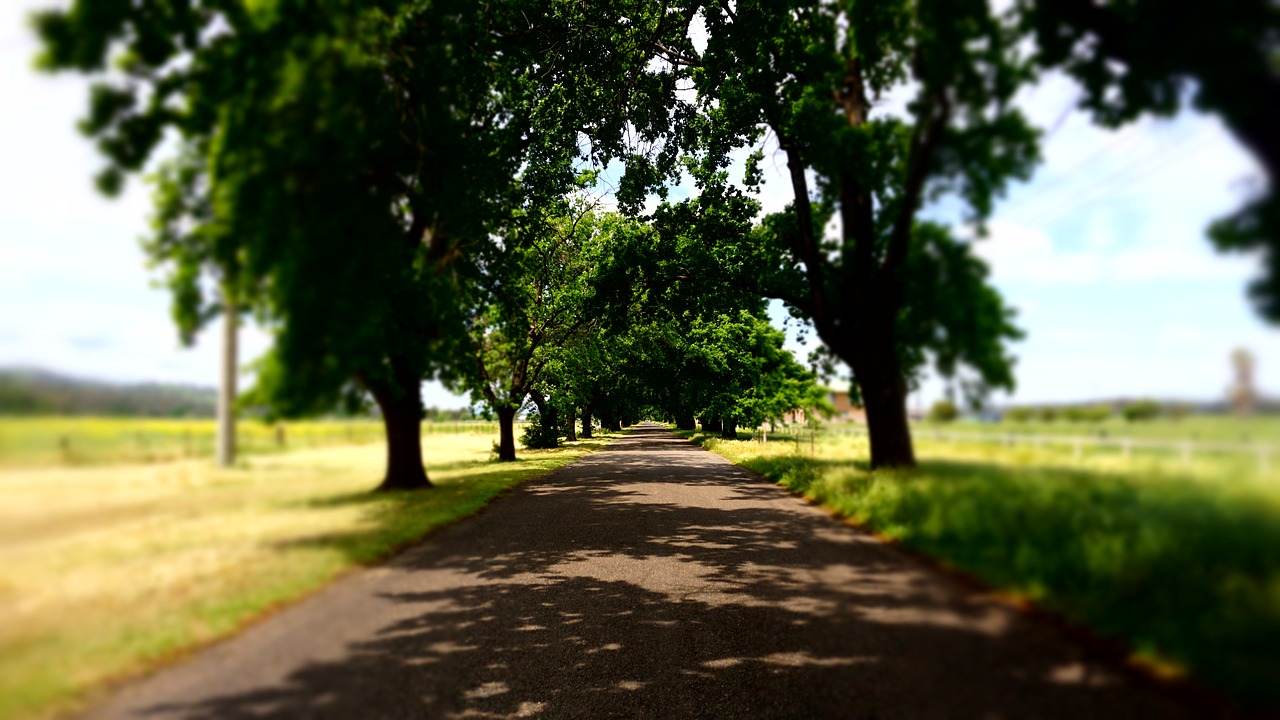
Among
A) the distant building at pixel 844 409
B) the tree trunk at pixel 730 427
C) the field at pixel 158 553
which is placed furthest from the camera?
the tree trunk at pixel 730 427

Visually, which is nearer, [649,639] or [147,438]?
[147,438]

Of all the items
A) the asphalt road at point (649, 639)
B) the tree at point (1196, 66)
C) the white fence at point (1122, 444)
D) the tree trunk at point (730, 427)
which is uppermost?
the tree at point (1196, 66)

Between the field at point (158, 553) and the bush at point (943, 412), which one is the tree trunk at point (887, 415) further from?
the field at point (158, 553)

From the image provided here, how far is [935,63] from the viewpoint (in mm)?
1571

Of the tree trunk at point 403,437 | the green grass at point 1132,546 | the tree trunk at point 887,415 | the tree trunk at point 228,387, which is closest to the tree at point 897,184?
the tree trunk at point 887,415

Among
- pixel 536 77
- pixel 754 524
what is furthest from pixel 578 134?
pixel 754 524

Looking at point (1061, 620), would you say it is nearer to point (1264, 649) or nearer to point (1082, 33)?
point (1264, 649)

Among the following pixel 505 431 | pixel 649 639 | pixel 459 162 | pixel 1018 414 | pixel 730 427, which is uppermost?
pixel 459 162

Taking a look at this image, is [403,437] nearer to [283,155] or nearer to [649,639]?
[283,155]

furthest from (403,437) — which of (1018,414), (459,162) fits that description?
(1018,414)

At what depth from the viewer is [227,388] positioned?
142 cm

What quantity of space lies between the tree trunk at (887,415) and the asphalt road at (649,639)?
0.90 feet

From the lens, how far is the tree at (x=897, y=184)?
147cm

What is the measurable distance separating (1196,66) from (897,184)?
73 cm
